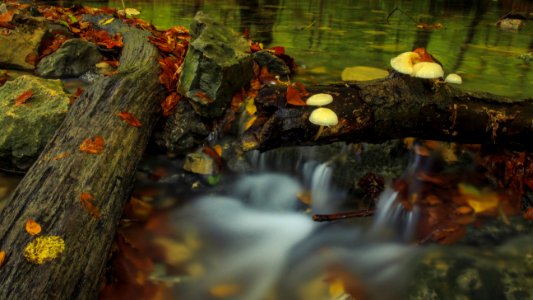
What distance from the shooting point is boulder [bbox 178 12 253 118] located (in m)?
4.71

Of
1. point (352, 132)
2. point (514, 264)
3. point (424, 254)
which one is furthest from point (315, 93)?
point (514, 264)

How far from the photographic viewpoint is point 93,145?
3.59 m

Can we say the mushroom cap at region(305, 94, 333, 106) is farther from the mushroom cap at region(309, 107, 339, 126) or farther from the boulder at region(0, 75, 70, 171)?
the boulder at region(0, 75, 70, 171)

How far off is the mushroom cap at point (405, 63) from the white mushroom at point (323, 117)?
74cm

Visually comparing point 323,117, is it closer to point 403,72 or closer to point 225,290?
point 403,72

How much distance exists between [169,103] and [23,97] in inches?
66.8

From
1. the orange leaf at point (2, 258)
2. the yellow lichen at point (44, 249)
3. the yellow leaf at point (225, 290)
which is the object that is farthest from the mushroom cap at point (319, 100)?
the orange leaf at point (2, 258)

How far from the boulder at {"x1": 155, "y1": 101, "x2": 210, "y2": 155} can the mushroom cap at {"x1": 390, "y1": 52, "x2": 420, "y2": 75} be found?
8.33 feet

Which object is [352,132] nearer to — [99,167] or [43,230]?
[99,167]

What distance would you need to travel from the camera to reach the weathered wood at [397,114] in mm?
3561

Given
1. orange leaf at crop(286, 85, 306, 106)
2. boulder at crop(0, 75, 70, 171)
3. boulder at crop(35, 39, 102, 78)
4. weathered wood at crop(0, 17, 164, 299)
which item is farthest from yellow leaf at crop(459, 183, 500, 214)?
boulder at crop(35, 39, 102, 78)

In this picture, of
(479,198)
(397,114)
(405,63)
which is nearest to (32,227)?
(397,114)

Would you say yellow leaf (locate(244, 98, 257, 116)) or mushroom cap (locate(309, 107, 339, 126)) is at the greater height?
mushroom cap (locate(309, 107, 339, 126))

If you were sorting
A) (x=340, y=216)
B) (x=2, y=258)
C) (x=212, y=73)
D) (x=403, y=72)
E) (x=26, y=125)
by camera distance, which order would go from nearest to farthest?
1. (x=2, y=258)
2. (x=403, y=72)
3. (x=340, y=216)
4. (x=26, y=125)
5. (x=212, y=73)
